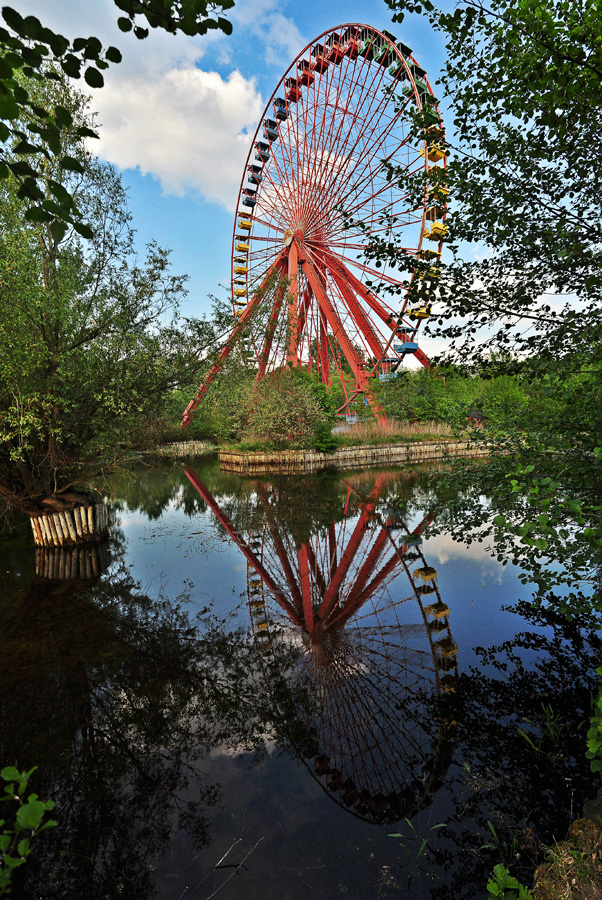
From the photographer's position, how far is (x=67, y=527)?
24.5 ft

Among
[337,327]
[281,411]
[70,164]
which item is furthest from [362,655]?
[337,327]

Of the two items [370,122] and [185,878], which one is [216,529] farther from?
[370,122]

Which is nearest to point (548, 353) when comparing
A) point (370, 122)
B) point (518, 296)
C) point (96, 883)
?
point (518, 296)

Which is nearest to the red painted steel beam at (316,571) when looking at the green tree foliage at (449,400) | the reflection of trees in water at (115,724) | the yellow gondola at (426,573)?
the yellow gondola at (426,573)

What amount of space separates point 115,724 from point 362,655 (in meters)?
2.05

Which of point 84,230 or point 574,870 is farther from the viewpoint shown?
point 574,870

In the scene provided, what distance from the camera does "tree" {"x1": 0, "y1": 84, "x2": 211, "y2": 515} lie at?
5625mm

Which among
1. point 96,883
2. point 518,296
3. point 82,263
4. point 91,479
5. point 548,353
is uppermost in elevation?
point 82,263

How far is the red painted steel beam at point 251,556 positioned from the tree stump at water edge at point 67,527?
92.1 inches

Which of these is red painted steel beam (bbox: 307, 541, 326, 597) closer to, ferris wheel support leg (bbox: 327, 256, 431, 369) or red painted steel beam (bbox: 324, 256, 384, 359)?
ferris wheel support leg (bbox: 327, 256, 431, 369)

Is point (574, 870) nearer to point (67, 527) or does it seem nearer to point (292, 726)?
point (292, 726)

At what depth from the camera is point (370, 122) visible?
50.7 feet

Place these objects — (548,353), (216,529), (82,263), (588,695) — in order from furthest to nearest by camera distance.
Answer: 1. (216,529)
2. (82,263)
3. (588,695)
4. (548,353)

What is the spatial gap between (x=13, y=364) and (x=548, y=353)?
582 cm
